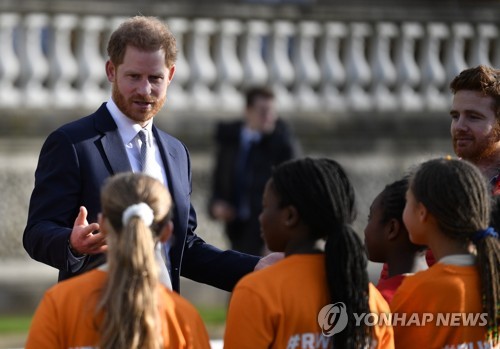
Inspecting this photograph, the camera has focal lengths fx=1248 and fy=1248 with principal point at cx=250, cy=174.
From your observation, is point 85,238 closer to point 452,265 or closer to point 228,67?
point 452,265

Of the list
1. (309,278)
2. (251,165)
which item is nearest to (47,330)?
(309,278)

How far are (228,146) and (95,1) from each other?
6.81 ft

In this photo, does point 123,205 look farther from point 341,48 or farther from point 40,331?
point 341,48

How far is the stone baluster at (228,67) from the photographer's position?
11.3 meters

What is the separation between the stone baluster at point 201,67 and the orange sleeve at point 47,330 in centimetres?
737

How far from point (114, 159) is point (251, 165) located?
5.07 metres

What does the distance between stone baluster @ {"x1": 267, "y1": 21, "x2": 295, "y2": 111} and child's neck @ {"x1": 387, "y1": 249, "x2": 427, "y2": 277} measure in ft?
21.5

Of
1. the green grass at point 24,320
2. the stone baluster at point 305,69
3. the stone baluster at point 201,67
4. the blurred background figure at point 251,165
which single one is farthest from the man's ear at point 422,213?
the stone baluster at point 305,69

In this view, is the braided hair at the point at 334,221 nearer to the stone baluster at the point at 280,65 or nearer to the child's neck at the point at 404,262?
the child's neck at the point at 404,262

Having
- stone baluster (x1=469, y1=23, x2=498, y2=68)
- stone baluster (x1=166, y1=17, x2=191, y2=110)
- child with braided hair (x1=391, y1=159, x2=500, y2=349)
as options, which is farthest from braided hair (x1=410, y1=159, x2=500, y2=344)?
stone baluster (x1=469, y1=23, x2=498, y2=68)

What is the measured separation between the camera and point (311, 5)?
11.8 metres

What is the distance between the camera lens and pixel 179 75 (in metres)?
11.1

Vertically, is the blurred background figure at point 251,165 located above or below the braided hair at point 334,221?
above

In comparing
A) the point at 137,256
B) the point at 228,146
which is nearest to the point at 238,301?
the point at 137,256
